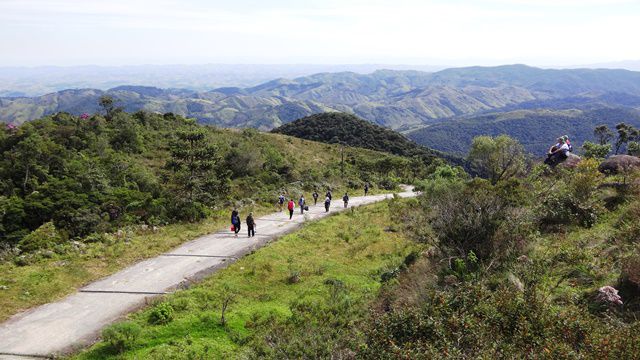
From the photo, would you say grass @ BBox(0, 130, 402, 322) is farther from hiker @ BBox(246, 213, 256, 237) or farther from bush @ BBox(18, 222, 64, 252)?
hiker @ BBox(246, 213, 256, 237)

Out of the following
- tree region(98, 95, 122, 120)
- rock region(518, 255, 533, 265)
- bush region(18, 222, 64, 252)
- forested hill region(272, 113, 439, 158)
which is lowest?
forested hill region(272, 113, 439, 158)

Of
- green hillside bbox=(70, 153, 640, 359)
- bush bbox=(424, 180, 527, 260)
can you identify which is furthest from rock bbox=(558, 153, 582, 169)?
bush bbox=(424, 180, 527, 260)

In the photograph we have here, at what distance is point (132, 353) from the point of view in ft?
35.0

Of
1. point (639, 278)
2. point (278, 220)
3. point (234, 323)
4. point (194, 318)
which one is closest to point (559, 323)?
point (639, 278)

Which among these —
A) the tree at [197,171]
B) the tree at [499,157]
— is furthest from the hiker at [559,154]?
the tree at [197,171]

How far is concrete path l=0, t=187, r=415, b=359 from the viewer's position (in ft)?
36.9

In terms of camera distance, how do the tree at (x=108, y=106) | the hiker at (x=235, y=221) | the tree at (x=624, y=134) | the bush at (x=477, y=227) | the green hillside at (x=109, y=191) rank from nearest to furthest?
the bush at (x=477, y=227) < the green hillside at (x=109, y=191) < the hiker at (x=235, y=221) < the tree at (x=108, y=106) < the tree at (x=624, y=134)

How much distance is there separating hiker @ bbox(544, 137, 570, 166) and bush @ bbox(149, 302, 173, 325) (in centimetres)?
2722

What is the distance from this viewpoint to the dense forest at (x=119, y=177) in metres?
23.3

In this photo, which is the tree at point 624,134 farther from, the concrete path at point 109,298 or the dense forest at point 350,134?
the concrete path at point 109,298

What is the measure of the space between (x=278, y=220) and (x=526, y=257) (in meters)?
17.5

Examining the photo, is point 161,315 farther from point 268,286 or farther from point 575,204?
→ point 575,204

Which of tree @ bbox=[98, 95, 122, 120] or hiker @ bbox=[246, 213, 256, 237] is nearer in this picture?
hiker @ bbox=[246, 213, 256, 237]

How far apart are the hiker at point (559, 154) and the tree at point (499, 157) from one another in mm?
2888
